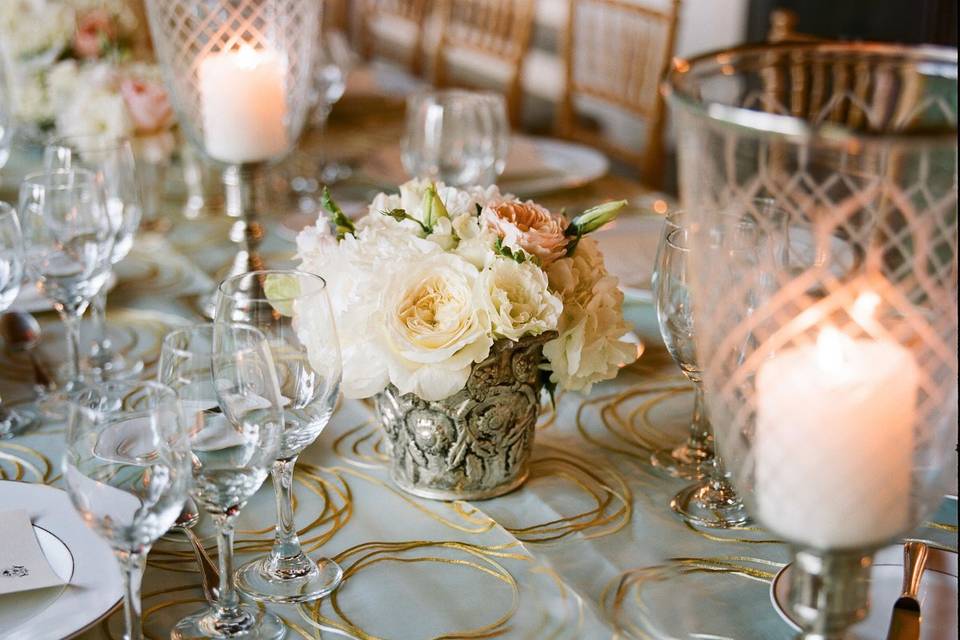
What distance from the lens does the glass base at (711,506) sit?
96 centimetres

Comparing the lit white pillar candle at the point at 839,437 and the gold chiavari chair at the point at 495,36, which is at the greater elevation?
the lit white pillar candle at the point at 839,437

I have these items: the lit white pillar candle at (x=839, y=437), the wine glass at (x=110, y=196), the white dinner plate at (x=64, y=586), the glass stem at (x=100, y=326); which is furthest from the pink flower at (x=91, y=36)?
the lit white pillar candle at (x=839, y=437)

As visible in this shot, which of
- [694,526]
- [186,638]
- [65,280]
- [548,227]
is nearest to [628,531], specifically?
[694,526]

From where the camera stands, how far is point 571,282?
0.95m

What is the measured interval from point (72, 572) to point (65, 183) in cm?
52

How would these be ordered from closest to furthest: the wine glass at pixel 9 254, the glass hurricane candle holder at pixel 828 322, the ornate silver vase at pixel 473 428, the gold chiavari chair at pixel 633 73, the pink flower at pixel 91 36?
1. the glass hurricane candle holder at pixel 828 322
2. the ornate silver vase at pixel 473 428
3. the wine glass at pixel 9 254
4. the pink flower at pixel 91 36
5. the gold chiavari chair at pixel 633 73

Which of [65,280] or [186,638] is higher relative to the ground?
[65,280]

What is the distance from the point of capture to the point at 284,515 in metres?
0.89

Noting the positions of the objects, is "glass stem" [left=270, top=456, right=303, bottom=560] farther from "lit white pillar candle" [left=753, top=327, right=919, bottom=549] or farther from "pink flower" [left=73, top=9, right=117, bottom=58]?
"pink flower" [left=73, top=9, right=117, bottom=58]

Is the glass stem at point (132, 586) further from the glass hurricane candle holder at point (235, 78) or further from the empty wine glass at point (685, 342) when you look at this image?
the glass hurricane candle holder at point (235, 78)

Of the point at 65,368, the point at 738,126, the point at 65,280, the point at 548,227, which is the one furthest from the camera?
the point at 65,368

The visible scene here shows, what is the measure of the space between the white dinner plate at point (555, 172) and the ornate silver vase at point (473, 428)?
0.80 m

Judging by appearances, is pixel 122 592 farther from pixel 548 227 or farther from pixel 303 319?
pixel 548 227

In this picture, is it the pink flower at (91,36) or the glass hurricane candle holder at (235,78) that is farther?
the pink flower at (91,36)
